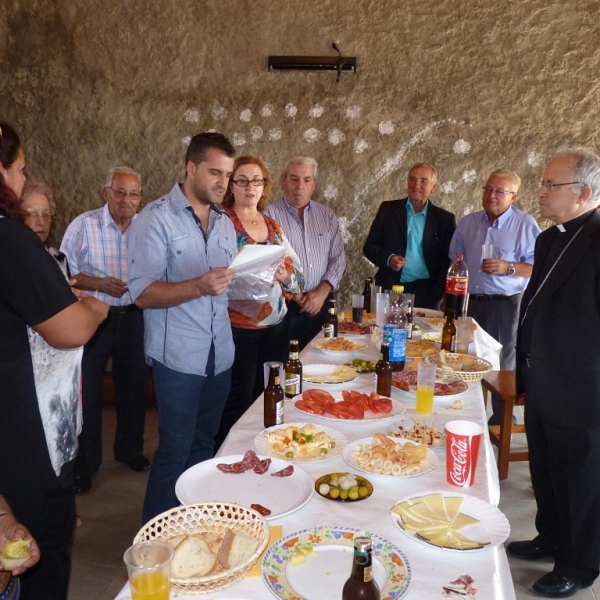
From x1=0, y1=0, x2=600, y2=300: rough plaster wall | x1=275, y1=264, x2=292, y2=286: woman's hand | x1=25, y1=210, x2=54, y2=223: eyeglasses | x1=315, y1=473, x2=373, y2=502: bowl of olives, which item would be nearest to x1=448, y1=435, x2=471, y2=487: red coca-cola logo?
x1=315, y1=473, x2=373, y2=502: bowl of olives

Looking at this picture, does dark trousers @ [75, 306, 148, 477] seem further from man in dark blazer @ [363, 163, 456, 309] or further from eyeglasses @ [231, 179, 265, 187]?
man in dark blazer @ [363, 163, 456, 309]

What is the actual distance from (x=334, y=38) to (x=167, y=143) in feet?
5.14

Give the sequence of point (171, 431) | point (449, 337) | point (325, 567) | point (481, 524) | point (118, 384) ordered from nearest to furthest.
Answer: point (325, 567) < point (481, 524) < point (171, 431) < point (449, 337) < point (118, 384)

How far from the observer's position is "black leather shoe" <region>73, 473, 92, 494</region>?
299 centimetres

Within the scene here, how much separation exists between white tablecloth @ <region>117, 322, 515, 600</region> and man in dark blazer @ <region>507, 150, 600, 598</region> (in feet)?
1.51

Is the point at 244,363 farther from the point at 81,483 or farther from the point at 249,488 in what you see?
the point at 249,488

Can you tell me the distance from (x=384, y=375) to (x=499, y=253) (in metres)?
2.19

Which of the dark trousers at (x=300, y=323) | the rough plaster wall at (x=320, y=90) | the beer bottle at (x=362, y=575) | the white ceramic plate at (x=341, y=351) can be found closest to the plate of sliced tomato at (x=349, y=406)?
the white ceramic plate at (x=341, y=351)

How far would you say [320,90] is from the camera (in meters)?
4.36

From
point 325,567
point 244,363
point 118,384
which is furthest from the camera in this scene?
point 118,384

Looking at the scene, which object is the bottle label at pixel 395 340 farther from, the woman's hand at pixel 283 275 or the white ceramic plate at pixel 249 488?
the white ceramic plate at pixel 249 488

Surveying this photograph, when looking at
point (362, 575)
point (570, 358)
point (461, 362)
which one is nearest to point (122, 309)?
point (461, 362)

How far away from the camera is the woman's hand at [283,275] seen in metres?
2.61

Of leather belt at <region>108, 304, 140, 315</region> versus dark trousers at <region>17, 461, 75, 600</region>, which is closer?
dark trousers at <region>17, 461, 75, 600</region>
